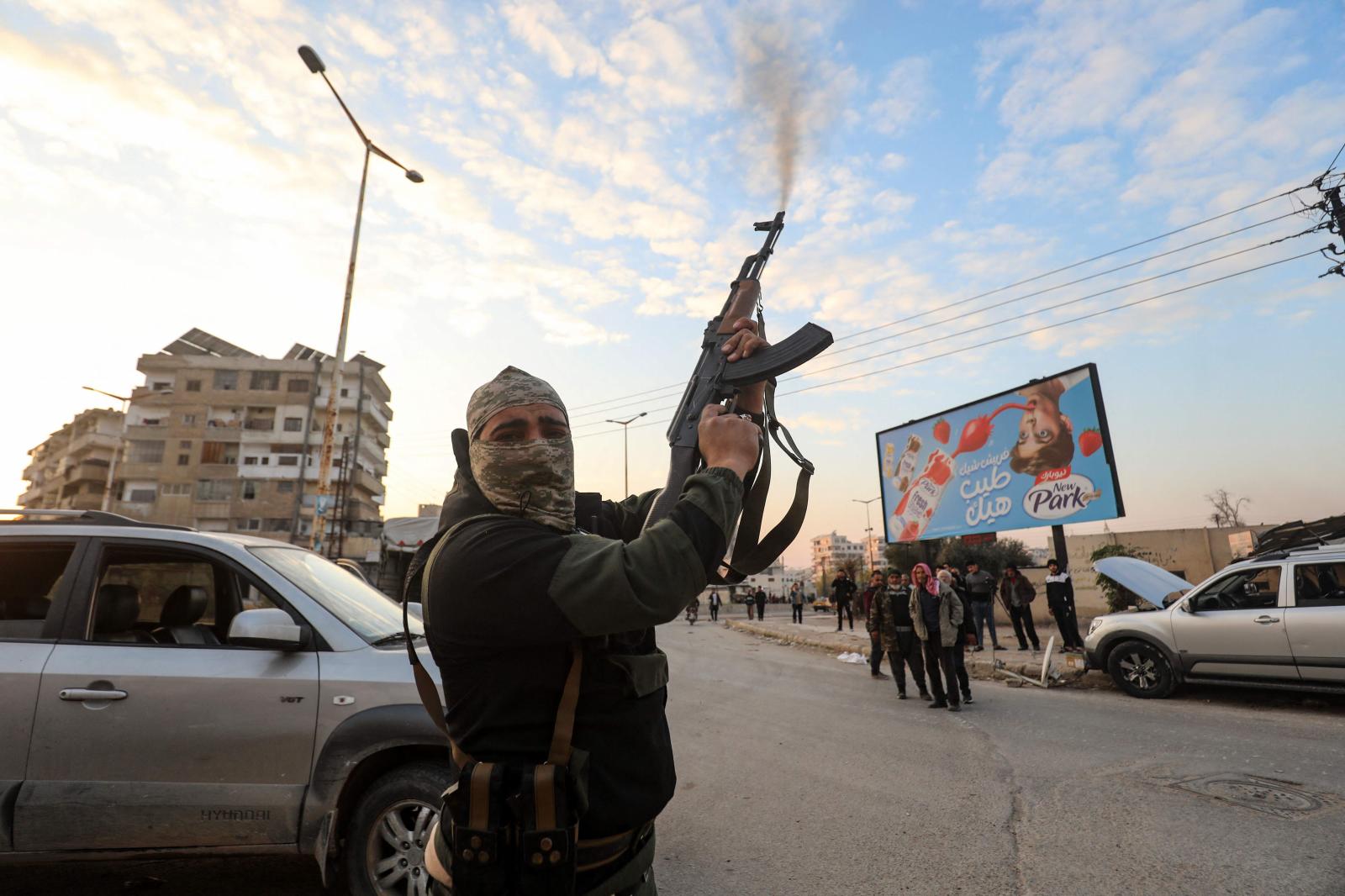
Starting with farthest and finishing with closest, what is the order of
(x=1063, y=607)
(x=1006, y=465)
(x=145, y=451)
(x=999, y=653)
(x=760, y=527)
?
(x=145, y=451)
(x=1006, y=465)
(x=999, y=653)
(x=1063, y=607)
(x=760, y=527)

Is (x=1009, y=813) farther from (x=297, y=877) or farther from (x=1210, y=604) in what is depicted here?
(x=1210, y=604)

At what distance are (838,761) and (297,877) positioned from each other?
4.10 meters

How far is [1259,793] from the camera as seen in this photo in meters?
4.80

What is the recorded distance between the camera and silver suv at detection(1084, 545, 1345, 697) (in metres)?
7.80

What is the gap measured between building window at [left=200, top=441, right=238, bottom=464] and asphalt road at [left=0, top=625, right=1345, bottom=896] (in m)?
Result: 57.9

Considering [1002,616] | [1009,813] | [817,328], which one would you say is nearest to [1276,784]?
[1009,813]

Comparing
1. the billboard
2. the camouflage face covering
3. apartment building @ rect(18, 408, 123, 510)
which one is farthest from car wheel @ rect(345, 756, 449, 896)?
apartment building @ rect(18, 408, 123, 510)

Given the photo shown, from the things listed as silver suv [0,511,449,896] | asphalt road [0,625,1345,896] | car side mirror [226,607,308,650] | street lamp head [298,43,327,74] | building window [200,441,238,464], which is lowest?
asphalt road [0,625,1345,896]

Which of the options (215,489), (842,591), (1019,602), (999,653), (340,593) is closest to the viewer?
(340,593)

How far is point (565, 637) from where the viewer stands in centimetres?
135

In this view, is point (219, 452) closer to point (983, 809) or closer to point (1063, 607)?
point (1063, 607)

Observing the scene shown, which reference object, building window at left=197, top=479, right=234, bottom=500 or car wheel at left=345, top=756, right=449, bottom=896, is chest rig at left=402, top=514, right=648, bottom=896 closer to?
car wheel at left=345, top=756, right=449, bottom=896

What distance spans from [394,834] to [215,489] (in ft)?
200

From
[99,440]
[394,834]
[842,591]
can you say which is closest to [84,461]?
[99,440]
